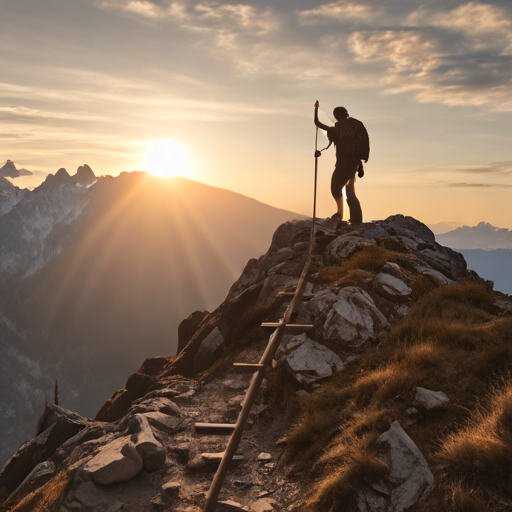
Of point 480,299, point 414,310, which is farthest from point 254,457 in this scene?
point 480,299

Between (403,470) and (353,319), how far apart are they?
4070 mm

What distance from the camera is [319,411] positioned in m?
6.78

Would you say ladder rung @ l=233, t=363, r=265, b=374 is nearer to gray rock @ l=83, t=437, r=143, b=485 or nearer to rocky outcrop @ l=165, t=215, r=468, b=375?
rocky outcrop @ l=165, t=215, r=468, b=375

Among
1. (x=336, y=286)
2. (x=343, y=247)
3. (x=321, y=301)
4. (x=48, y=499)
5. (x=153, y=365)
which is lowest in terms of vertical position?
(x=153, y=365)

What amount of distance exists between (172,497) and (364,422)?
115 inches

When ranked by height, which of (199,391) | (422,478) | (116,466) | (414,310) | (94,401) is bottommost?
(94,401)

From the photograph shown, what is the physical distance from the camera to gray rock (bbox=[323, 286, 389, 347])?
8.43m

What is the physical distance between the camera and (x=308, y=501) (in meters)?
5.15

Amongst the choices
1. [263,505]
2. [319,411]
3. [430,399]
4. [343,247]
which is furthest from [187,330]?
[430,399]

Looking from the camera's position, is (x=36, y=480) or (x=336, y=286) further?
(x=336, y=286)

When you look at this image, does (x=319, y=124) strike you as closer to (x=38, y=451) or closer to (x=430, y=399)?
(x=430, y=399)

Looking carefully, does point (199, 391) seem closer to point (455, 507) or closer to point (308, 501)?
point (308, 501)

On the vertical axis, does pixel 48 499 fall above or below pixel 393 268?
below

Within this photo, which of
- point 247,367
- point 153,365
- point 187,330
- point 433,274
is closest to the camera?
point 247,367
